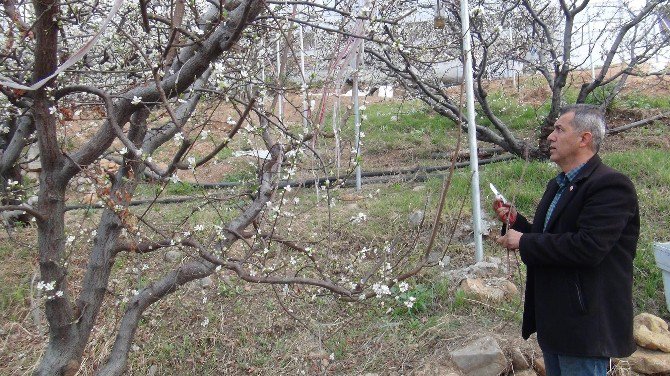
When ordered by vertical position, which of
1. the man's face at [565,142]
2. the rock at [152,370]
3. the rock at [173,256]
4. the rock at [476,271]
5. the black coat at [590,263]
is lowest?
the rock at [152,370]

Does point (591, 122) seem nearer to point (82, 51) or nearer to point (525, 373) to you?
point (525, 373)

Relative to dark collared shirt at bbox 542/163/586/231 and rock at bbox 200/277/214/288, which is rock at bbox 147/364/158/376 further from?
dark collared shirt at bbox 542/163/586/231

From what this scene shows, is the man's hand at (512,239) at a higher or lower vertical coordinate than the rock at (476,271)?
higher

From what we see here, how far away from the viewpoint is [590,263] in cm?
259

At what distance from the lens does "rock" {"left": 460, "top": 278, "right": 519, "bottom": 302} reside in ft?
15.2

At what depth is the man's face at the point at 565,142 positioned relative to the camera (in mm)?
2803

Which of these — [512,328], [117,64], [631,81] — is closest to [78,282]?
[117,64]

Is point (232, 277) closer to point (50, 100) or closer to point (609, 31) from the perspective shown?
point (50, 100)

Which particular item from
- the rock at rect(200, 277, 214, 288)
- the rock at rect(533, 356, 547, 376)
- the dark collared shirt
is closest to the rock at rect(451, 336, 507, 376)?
the rock at rect(533, 356, 547, 376)

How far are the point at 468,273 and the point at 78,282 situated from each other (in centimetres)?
338

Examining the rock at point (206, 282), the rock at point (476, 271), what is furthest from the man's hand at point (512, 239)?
the rock at point (206, 282)

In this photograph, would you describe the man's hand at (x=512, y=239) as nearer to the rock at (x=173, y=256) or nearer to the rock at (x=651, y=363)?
the rock at (x=651, y=363)

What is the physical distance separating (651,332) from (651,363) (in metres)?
0.26

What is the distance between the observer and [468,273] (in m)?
4.98
